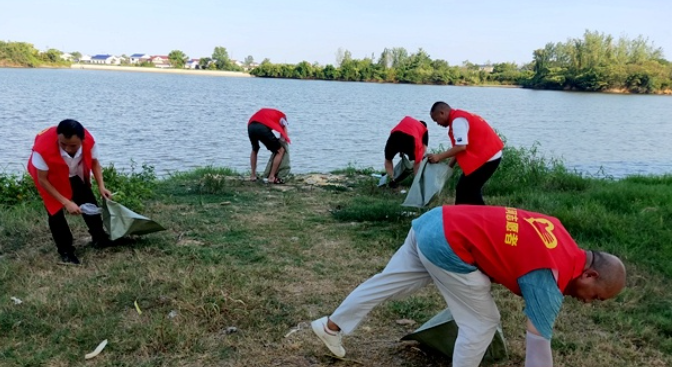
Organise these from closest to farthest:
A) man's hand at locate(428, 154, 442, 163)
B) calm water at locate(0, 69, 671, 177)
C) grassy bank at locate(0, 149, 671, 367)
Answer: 1. grassy bank at locate(0, 149, 671, 367)
2. man's hand at locate(428, 154, 442, 163)
3. calm water at locate(0, 69, 671, 177)

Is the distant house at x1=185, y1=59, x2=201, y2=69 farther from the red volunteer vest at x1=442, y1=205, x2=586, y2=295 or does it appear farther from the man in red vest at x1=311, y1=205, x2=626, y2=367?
the red volunteer vest at x1=442, y1=205, x2=586, y2=295

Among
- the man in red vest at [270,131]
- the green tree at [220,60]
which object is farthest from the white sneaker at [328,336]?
the green tree at [220,60]

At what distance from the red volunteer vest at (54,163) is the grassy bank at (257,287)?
1.95 ft

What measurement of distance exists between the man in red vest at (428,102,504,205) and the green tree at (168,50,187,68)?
102 m

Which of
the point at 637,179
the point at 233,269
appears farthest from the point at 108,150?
the point at 637,179

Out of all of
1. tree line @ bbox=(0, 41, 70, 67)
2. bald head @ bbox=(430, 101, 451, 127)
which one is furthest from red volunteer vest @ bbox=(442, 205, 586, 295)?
tree line @ bbox=(0, 41, 70, 67)

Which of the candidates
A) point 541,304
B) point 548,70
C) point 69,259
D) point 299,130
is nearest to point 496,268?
point 541,304

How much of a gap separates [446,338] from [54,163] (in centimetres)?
332

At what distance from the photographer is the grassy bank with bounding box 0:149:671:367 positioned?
336 cm

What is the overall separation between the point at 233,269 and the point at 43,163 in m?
1.71

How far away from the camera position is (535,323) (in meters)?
2.34

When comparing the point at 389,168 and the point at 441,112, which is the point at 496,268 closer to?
the point at 441,112

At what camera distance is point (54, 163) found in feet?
14.5

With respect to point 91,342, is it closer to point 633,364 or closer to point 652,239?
point 633,364
